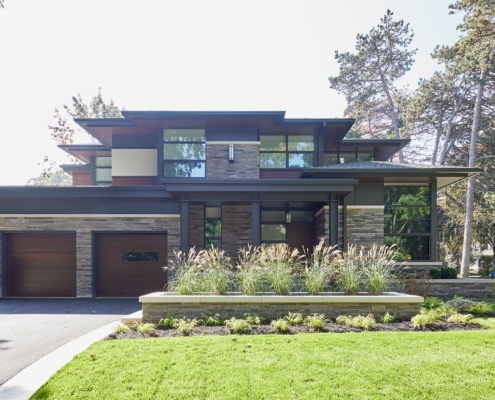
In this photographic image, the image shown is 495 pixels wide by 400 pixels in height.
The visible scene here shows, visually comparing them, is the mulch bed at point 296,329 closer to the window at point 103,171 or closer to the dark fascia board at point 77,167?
the window at point 103,171

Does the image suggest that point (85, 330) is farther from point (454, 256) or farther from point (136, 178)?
point (454, 256)

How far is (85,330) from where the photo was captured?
275 inches

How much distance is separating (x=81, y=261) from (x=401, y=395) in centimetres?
1063

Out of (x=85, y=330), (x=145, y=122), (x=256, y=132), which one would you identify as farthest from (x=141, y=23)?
(x=85, y=330)

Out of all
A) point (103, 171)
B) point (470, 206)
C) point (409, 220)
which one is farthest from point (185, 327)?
point (470, 206)

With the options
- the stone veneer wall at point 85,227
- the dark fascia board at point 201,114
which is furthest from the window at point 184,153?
the stone veneer wall at point 85,227

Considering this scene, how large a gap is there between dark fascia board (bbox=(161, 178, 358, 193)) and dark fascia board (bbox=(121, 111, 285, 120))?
10.4 feet

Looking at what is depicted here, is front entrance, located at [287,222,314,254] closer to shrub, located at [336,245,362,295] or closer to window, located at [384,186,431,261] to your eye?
window, located at [384,186,431,261]

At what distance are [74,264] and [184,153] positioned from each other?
5573 millimetres

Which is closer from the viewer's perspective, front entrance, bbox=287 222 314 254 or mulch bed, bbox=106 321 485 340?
mulch bed, bbox=106 321 485 340

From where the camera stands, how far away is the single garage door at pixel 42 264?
1163 cm

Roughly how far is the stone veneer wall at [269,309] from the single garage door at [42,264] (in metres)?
6.31

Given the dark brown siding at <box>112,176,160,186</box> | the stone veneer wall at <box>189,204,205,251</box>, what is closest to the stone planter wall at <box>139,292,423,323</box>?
the stone veneer wall at <box>189,204,205,251</box>

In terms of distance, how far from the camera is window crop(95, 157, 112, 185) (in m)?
15.7
